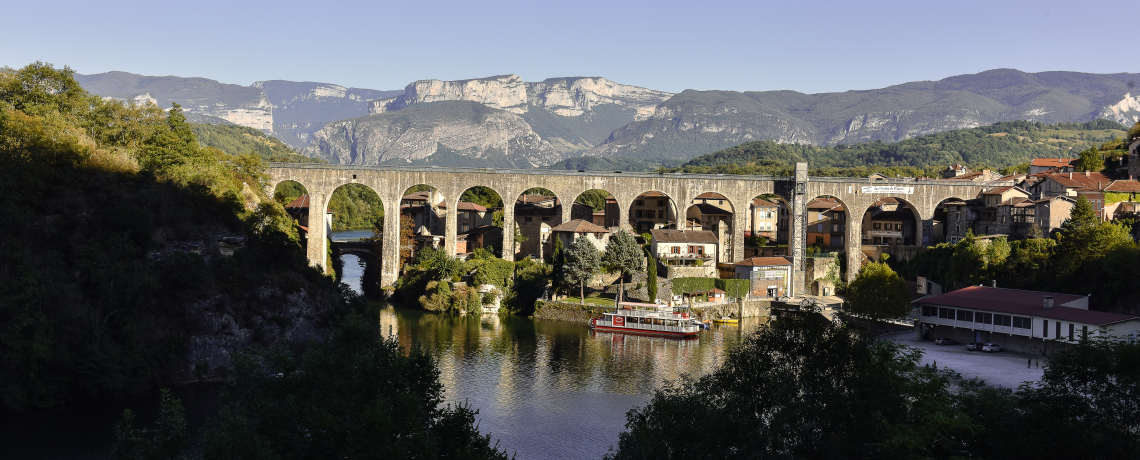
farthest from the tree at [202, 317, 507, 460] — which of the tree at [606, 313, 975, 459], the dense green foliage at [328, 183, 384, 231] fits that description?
the dense green foliage at [328, 183, 384, 231]

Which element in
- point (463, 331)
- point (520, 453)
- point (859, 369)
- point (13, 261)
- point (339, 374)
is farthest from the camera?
point (463, 331)

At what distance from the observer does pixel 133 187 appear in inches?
1889

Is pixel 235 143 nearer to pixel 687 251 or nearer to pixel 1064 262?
pixel 687 251

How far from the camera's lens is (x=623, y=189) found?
245 feet

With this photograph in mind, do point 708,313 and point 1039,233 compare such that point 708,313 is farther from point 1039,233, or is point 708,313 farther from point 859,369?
point 859,369

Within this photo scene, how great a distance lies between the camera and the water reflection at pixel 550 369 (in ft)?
111

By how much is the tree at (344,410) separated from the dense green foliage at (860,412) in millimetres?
5271

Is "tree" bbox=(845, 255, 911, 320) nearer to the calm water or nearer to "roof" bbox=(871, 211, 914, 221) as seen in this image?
the calm water

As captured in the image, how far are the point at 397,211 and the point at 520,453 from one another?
147 feet

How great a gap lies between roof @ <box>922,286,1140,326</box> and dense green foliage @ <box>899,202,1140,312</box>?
2.09 m

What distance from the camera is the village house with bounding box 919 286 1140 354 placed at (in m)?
43.6

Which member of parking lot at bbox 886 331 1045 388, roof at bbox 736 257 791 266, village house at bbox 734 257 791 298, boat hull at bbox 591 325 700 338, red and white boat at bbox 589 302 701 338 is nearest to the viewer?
parking lot at bbox 886 331 1045 388

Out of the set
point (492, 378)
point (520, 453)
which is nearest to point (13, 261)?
point (492, 378)

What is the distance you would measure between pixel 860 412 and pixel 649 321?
36.5 m
